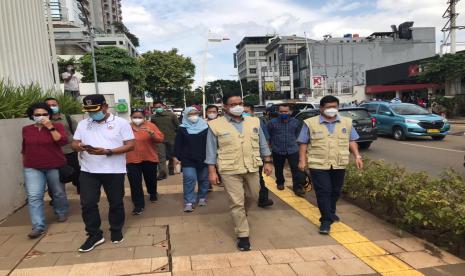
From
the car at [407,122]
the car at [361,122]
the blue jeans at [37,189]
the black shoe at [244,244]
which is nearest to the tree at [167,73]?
the car at [407,122]

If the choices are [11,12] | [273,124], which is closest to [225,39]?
[11,12]

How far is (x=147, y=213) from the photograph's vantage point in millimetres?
6031

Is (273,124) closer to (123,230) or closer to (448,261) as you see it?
(123,230)

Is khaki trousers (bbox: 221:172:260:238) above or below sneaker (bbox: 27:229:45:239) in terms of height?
above

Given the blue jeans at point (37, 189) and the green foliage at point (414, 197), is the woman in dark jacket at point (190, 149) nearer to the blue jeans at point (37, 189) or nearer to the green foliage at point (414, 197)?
the blue jeans at point (37, 189)

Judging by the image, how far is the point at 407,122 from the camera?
1578 centimetres

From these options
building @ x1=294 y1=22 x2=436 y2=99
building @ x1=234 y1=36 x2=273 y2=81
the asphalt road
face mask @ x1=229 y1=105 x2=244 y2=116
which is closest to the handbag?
face mask @ x1=229 y1=105 x2=244 y2=116

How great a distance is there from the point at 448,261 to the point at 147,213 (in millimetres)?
3871

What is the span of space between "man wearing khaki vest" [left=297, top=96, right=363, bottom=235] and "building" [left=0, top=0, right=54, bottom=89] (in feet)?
18.8

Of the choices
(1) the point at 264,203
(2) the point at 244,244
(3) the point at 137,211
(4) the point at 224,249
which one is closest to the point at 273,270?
(2) the point at 244,244

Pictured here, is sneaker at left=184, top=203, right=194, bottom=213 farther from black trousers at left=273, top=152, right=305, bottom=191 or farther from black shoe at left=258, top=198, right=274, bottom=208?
black trousers at left=273, top=152, right=305, bottom=191

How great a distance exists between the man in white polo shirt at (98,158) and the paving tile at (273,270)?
5.66 ft

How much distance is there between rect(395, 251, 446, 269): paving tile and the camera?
159 inches

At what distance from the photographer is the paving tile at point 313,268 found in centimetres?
388
